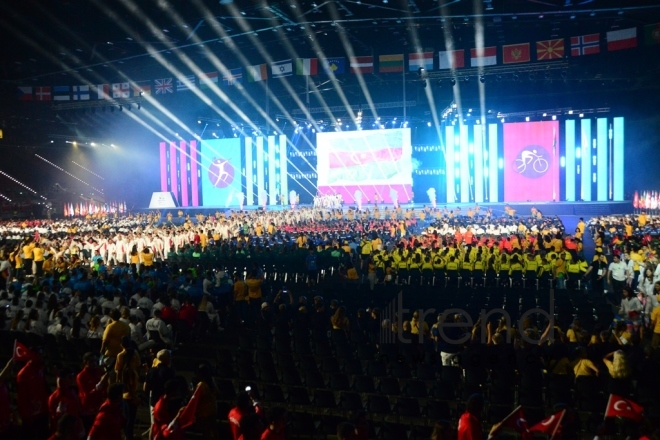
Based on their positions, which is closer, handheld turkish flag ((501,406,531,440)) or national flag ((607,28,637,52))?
Result: handheld turkish flag ((501,406,531,440))

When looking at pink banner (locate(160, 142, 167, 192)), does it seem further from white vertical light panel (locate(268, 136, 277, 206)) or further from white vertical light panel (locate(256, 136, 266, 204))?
white vertical light panel (locate(268, 136, 277, 206))

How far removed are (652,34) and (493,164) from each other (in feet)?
43.6

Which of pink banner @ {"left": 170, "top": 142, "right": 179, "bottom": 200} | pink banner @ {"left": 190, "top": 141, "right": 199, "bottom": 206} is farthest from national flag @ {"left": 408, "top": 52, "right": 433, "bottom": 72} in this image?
pink banner @ {"left": 170, "top": 142, "right": 179, "bottom": 200}

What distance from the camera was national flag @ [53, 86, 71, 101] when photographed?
29.5 metres

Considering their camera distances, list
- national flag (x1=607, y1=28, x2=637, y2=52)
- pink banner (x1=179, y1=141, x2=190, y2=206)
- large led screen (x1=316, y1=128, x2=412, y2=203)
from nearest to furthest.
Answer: national flag (x1=607, y1=28, x2=637, y2=52) → large led screen (x1=316, y1=128, x2=412, y2=203) → pink banner (x1=179, y1=141, x2=190, y2=206)

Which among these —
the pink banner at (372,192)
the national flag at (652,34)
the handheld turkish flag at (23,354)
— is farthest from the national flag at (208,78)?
the handheld turkish flag at (23,354)

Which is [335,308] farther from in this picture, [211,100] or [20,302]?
[211,100]

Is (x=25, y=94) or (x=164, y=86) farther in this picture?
(x=25, y=94)

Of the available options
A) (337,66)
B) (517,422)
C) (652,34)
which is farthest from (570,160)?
(517,422)

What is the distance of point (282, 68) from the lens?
26.5m

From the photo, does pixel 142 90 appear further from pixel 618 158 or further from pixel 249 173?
pixel 618 158

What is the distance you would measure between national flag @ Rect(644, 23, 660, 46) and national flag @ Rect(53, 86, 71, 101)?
88.3 feet

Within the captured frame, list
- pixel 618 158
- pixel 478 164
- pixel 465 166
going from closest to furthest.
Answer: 1. pixel 618 158
2. pixel 478 164
3. pixel 465 166

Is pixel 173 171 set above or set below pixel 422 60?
below
